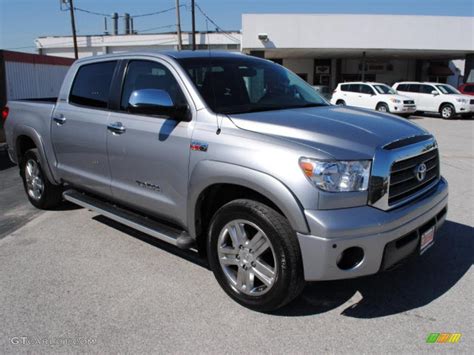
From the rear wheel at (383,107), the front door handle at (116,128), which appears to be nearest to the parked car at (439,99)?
the rear wheel at (383,107)

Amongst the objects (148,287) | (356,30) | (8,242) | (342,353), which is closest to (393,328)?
(342,353)

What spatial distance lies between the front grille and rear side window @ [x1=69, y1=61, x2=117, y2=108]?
2879mm

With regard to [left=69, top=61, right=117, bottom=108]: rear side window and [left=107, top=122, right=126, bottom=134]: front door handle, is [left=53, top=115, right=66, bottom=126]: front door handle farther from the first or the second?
[left=107, top=122, right=126, bottom=134]: front door handle

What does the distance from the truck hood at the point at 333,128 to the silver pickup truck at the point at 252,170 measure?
12mm

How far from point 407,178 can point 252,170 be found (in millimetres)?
1141

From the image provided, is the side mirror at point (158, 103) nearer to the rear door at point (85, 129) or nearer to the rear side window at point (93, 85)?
the rear door at point (85, 129)

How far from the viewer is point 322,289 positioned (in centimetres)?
377

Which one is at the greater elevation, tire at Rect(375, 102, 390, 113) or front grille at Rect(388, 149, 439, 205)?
front grille at Rect(388, 149, 439, 205)

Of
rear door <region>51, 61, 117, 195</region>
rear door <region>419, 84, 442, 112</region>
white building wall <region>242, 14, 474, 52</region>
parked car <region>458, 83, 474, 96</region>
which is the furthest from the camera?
white building wall <region>242, 14, 474, 52</region>

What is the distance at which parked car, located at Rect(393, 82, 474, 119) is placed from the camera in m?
22.7

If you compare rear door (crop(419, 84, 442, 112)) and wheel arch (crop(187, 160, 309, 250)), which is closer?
wheel arch (crop(187, 160, 309, 250))

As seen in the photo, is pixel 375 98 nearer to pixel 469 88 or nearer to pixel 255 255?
pixel 469 88

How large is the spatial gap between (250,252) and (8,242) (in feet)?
10.2

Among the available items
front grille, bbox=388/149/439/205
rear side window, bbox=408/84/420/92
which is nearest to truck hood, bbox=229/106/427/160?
front grille, bbox=388/149/439/205
